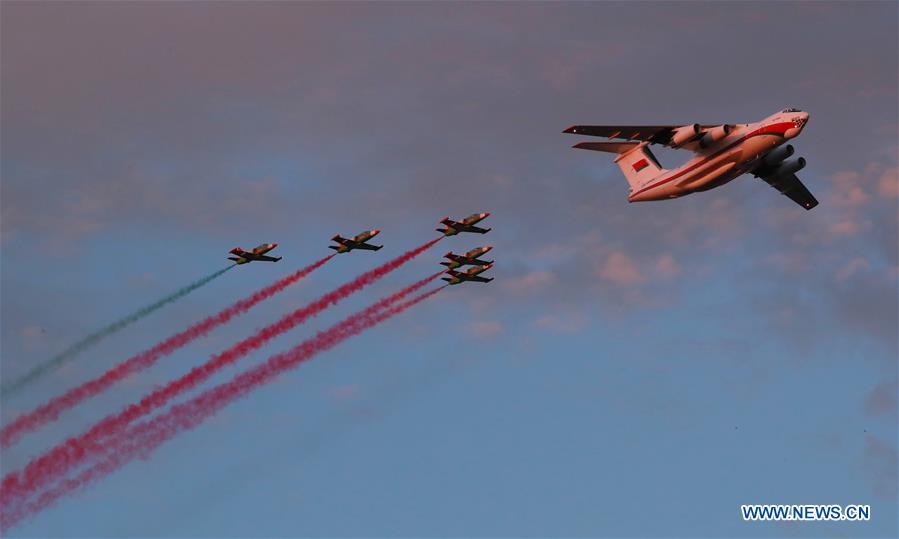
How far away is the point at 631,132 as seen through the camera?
59969 millimetres

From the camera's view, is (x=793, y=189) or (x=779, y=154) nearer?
(x=779, y=154)

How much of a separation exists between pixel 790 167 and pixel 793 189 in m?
2.72

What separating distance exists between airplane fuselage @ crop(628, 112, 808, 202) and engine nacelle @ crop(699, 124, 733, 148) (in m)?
0.18

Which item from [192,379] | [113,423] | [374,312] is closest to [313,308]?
[374,312]

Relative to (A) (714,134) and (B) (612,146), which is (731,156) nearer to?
(A) (714,134)

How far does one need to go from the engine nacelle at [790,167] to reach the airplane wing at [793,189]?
0.41m

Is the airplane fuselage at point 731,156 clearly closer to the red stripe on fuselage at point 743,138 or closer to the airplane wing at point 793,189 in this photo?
the red stripe on fuselage at point 743,138

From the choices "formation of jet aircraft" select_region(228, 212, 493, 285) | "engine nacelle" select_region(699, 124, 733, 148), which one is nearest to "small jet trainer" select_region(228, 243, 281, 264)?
"formation of jet aircraft" select_region(228, 212, 493, 285)

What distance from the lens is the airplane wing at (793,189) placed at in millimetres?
64188

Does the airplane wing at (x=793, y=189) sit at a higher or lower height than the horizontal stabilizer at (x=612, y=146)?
lower

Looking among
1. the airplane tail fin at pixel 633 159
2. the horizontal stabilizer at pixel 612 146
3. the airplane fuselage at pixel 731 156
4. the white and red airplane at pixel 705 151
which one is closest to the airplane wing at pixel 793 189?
the white and red airplane at pixel 705 151

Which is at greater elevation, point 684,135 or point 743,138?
point 684,135

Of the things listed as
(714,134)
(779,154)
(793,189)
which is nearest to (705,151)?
(714,134)

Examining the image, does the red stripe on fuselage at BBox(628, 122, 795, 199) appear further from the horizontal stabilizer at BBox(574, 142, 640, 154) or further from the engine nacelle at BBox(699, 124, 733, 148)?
the horizontal stabilizer at BBox(574, 142, 640, 154)
